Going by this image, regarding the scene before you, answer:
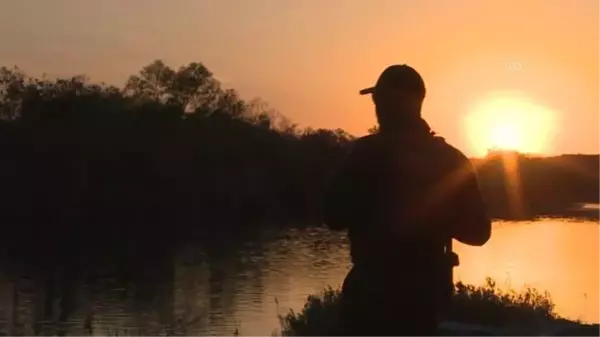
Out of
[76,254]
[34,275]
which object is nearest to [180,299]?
[34,275]

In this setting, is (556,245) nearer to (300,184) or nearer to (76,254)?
(76,254)

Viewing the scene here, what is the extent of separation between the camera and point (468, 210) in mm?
3498

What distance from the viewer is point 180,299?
2128 centimetres

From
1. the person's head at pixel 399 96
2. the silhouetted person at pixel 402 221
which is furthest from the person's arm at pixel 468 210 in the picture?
the person's head at pixel 399 96

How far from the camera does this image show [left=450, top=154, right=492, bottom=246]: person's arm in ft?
11.4

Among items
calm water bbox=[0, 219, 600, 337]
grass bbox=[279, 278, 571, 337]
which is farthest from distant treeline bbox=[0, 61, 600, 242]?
grass bbox=[279, 278, 571, 337]

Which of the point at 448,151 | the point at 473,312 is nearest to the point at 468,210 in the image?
the point at 448,151

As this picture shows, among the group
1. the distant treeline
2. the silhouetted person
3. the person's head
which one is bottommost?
the silhouetted person

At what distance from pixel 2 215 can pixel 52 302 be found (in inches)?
1029

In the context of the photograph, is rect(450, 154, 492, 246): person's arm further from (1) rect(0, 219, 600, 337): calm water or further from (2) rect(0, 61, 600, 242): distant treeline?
(2) rect(0, 61, 600, 242): distant treeline

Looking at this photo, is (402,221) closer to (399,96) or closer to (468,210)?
(468,210)

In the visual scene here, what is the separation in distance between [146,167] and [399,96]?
54.1 meters

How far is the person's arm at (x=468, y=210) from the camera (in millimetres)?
3471

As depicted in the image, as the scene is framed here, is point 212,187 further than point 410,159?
Yes
